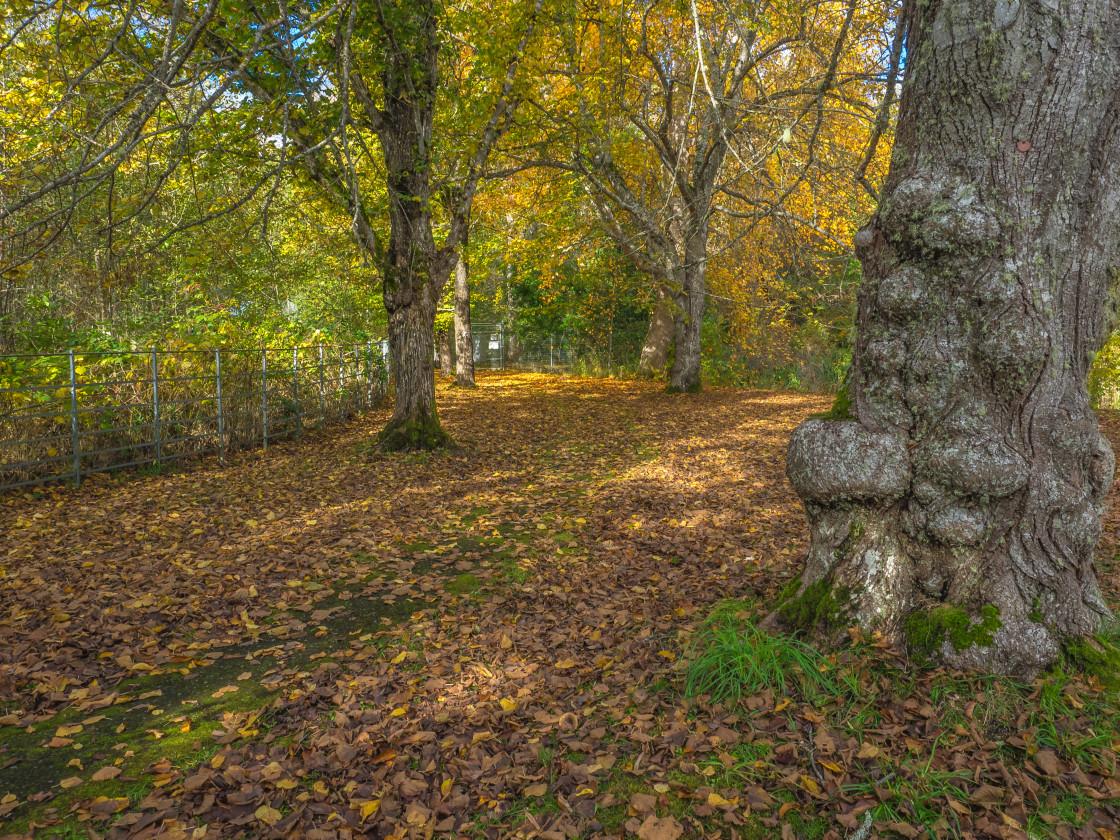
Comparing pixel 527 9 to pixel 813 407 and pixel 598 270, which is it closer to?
pixel 813 407

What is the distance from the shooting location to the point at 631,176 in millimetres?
18094

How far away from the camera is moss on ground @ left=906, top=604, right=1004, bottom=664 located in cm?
277

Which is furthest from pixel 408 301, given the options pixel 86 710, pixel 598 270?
pixel 598 270

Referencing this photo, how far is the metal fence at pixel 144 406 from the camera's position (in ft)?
24.2

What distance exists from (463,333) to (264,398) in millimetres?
10011

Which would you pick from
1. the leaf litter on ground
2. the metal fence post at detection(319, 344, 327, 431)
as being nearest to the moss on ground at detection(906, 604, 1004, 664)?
the leaf litter on ground

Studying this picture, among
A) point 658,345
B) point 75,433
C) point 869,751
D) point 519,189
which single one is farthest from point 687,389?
point 869,751

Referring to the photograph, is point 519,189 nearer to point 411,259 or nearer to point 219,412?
point 411,259

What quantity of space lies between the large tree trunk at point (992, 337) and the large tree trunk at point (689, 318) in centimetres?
1289

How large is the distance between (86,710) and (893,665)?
3.75 m

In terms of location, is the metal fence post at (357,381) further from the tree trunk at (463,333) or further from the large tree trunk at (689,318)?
the large tree trunk at (689,318)

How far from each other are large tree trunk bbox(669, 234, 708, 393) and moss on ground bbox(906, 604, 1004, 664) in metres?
13.2

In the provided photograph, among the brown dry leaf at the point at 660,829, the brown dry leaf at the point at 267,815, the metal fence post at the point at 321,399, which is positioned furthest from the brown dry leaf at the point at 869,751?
the metal fence post at the point at 321,399

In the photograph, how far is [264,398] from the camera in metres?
9.90
